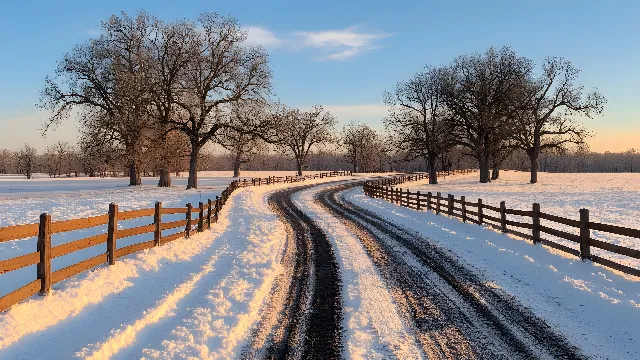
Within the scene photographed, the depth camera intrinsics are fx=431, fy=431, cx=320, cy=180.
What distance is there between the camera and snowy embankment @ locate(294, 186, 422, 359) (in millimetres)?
5301

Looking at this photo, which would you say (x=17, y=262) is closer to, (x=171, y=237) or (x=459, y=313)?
(x=459, y=313)

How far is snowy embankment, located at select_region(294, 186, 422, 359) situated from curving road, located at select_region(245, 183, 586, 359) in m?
0.15

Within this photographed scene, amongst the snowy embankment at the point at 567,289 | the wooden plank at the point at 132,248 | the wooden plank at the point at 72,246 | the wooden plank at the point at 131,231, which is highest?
the wooden plank at the point at 72,246

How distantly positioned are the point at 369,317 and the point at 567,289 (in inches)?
165

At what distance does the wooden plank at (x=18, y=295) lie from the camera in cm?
579

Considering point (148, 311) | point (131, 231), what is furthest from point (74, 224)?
point (131, 231)

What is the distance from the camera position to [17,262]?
19.7 feet

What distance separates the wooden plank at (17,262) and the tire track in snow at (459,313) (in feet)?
18.3

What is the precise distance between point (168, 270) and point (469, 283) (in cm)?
637

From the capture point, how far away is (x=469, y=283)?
8.65m

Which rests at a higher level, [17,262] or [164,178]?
[164,178]

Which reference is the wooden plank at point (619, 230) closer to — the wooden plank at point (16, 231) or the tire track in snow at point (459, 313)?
the tire track in snow at point (459, 313)

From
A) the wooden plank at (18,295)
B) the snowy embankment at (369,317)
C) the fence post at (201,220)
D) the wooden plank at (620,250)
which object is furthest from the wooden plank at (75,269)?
the wooden plank at (620,250)

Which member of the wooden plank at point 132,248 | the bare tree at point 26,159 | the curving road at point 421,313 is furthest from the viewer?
the bare tree at point 26,159
